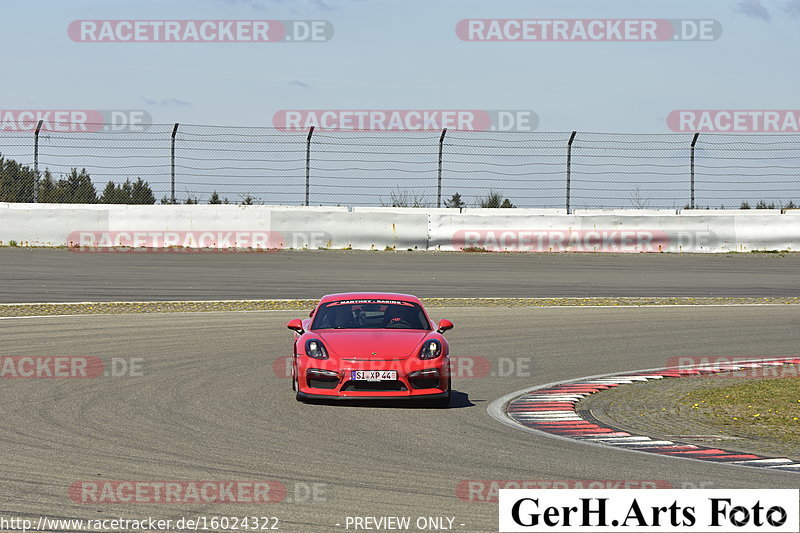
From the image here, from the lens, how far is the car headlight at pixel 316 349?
444 inches

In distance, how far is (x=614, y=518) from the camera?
251 inches

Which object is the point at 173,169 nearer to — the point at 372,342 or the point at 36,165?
the point at 36,165

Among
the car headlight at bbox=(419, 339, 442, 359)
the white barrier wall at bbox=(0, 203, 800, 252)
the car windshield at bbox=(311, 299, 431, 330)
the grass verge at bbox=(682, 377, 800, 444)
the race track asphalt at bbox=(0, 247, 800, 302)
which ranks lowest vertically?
the grass verge at bbox=(682, 377, 800, 444)

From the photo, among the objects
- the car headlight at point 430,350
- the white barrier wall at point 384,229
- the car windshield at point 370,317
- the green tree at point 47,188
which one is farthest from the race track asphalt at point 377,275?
the car headlight at point 430,350

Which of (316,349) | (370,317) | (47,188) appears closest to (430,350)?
(316,349)

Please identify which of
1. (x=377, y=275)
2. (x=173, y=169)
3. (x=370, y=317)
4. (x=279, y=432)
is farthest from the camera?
(x=173, y=169)

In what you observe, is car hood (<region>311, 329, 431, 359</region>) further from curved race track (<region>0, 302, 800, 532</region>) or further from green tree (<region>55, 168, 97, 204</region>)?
green tree (<region>55, 168, 97, 204</region>)

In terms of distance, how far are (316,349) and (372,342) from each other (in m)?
0.56

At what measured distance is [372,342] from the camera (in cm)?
1145

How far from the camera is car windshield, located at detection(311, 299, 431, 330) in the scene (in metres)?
12.2

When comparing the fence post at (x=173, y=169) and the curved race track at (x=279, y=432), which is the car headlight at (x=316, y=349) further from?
the fence post at (x=173, y=169)

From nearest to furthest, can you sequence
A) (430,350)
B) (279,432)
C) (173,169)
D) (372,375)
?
(279,432) → (372,375) → (430,350) → (173,169)

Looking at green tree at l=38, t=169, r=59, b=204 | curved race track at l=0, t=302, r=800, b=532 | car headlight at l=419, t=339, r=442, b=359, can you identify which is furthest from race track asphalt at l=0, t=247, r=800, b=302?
car headlight at l=419, t=339, r=442, b=359

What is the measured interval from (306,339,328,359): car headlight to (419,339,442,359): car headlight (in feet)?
3.14
